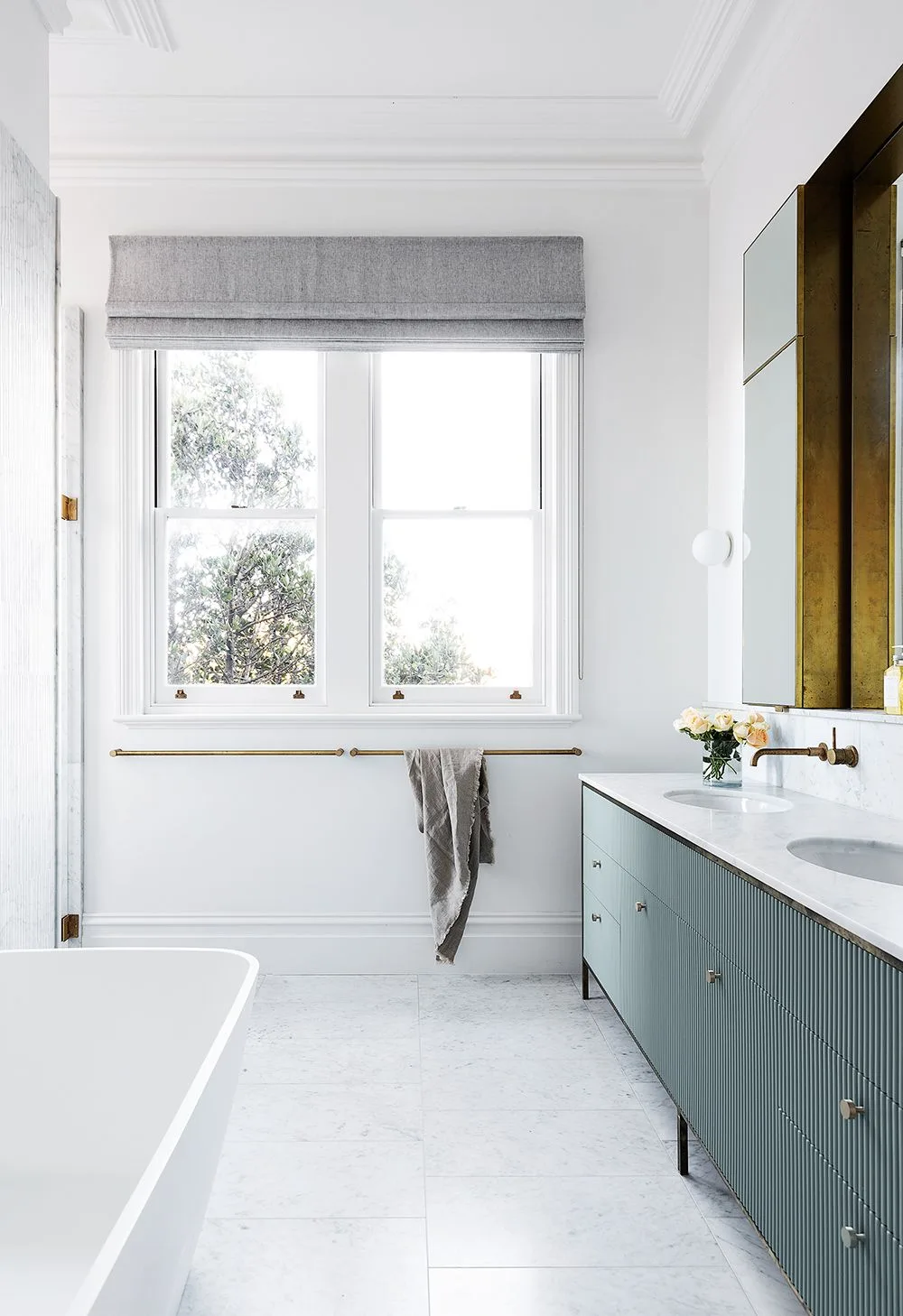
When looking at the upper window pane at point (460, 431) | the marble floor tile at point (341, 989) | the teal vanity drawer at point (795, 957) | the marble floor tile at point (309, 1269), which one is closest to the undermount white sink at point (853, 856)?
the teal vanity drawer at point (795, 957)

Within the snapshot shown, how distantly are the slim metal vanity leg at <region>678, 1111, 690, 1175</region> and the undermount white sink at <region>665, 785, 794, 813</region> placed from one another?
686mm

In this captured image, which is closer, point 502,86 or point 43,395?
point 43,395

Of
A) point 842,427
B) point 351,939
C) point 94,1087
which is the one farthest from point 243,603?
point 842,427

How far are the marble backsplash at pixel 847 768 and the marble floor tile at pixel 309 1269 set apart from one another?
4.29 feet

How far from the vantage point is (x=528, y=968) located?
131 inches

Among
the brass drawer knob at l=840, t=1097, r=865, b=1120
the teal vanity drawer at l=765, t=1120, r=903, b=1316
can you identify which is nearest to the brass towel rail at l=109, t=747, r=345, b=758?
the teal vanity drawer at l=765, t=1120, r=903, b=1316

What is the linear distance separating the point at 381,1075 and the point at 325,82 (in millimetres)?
2996

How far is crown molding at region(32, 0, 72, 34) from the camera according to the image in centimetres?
245

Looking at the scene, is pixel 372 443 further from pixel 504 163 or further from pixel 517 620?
pixel 504 163

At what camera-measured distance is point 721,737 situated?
268cm

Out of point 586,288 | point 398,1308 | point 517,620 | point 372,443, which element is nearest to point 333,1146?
point 398,1308

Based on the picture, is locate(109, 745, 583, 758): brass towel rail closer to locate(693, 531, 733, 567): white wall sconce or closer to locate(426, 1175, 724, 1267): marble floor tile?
locate(693, 531, 733, 567): white wall sconce

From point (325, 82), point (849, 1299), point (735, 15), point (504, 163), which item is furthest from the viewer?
point (504, 163)

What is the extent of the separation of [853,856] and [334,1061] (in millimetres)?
1560
